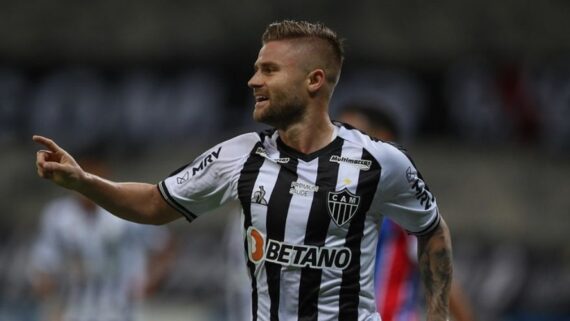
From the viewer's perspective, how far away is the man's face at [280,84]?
13.7 feet

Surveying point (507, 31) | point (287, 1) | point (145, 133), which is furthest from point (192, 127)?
point (507, 31)

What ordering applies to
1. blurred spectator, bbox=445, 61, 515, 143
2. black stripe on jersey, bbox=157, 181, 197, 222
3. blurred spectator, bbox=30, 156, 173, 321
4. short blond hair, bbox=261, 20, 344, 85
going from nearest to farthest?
1. short blond hair, bbox=261, 20, 344, 85
2. black stripe on jersey, bbox=157, 181, 197, 222
3. blurred spectator, bbox=30, 156, 173, 321
4. blurred spectator, bbox=445, 61, 515, 143

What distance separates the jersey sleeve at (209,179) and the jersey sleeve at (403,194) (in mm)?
505

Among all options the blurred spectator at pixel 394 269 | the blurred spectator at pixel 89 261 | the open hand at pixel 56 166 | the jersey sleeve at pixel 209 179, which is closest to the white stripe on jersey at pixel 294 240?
the jersey sleeve at pixel 209 179

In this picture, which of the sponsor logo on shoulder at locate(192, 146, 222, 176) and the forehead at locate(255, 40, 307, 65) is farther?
the sponsor logo on shoulder at locate(192, 146, 222, 176)

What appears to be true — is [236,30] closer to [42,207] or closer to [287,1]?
[287,1]

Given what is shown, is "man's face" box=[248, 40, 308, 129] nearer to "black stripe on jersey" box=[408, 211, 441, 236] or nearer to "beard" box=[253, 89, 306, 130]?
"beard" box=[253, 89, 306, 130]

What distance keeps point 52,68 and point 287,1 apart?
2.73 meters

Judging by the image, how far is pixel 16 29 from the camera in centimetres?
1290

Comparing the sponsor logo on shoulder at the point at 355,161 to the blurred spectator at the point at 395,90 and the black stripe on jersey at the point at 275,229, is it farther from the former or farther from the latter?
the blurred spectator at the point at 395,90

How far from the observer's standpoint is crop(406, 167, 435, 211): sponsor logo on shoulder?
4.26 m

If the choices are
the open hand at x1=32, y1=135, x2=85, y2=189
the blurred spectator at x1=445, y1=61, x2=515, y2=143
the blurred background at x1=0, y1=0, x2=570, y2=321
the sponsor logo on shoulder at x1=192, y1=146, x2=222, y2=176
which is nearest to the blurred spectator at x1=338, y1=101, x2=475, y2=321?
the sponsor logo on shoulder at x1=192, y1=146, x2=222, y2=176

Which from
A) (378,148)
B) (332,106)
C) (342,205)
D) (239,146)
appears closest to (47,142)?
(239,146)

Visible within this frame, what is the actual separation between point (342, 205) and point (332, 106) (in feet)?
24.7
